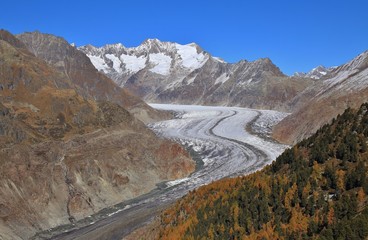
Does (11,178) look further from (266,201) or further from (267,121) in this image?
(267,121)

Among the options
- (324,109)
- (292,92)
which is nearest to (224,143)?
(324,109)

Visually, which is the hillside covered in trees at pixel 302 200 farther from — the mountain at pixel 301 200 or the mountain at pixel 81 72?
the mountain at pixel 81 72

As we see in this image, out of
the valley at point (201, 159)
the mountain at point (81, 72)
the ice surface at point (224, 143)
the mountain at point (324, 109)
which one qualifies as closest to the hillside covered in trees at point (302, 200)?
the valley at point (201, 159)

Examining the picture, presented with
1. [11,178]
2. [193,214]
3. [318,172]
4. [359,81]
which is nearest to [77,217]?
[11,178]

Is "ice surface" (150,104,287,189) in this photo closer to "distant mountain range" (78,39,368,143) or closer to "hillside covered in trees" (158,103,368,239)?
"distant mountain range" (78,39,368,143)

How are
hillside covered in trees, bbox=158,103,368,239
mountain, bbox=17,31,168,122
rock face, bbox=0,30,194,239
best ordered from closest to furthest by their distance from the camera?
hillside covered in trees, bbox=158,103,368,239 < rock face, bbox=0,30,194,239 < mountain, bbox=17,31,168,122

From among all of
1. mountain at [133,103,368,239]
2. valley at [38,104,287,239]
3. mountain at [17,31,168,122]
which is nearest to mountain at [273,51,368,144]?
valley at [38,104,287,239]
